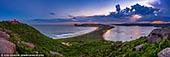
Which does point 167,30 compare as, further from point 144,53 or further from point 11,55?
point 11,55

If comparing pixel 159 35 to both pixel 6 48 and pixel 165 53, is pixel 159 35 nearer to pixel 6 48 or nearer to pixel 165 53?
pixel 165 53

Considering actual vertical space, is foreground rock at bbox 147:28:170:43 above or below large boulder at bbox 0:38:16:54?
below

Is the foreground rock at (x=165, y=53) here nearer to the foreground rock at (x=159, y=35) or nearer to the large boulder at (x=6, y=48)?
the foreground rock at (x=159, y=35)

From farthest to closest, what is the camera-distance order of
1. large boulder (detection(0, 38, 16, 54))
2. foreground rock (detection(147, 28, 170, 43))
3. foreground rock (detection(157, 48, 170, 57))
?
foreground rock (detection(147, 28, 170, 43)), large boulder (detection(0, 38, 16, 54)), foreground rock (detection(157, 48, 170, 57))

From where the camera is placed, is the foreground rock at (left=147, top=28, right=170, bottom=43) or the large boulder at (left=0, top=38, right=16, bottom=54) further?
the foreground rock at (left=147, top=28, right=170, bottom=43)

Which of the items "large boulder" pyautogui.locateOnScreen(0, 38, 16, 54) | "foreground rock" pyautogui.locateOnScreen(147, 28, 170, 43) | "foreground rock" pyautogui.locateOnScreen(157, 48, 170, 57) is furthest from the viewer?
"foreground rock" pyautogui.locateOnScreen(147, 28, 170, 43)

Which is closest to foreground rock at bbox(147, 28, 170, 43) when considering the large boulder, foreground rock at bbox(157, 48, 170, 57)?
foreground rock at bbox(157, 48, 170, 57)

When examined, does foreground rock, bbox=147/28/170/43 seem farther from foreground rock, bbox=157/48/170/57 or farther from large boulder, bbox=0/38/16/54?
large boulder, bbox=0/38/16/54

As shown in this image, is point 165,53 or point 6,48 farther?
point 6,48

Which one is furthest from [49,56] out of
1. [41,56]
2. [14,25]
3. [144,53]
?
[14,25]

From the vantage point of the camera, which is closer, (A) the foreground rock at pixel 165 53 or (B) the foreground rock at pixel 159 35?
(A) the foreground rock at pixel 165 53

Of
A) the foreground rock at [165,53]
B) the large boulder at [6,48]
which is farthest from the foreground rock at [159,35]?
the large boulder at [6,48]

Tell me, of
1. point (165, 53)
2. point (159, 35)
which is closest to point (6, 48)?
point (165, 53)
